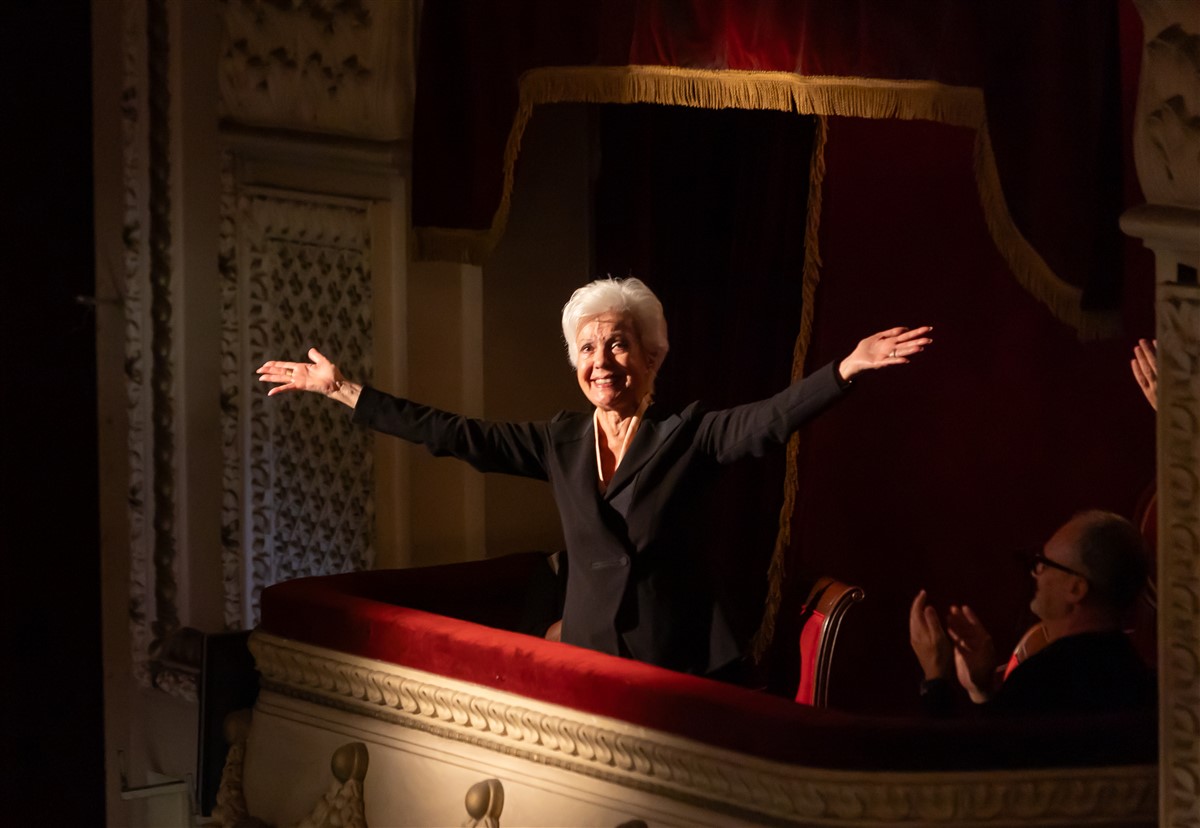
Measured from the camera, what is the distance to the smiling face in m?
3.52

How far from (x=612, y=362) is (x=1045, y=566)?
0.96m

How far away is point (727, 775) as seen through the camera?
292cm

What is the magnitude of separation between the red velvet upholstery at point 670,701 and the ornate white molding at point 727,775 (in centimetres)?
2

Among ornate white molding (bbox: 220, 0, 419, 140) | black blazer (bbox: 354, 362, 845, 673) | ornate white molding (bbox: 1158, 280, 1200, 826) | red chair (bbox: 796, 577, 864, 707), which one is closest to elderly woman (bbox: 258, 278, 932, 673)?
black blazer (bbox: 354, 362, 845, 673)

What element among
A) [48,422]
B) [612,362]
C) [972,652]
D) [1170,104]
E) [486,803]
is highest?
[1170,104]

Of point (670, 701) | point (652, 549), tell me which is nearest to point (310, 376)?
point (652, 549)

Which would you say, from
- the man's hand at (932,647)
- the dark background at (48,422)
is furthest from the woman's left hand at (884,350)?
the dark background at (48,422)

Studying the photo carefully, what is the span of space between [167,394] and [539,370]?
1.04 meters

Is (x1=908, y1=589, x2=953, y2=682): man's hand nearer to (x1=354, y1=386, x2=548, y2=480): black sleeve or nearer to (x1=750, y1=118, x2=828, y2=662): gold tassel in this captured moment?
(x1=354, y1=386, x2=548, y2=480): black sleeve

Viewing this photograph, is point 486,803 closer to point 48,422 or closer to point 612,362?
point 612,362

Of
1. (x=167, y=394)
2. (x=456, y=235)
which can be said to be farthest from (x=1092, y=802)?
(x=167, y=394)

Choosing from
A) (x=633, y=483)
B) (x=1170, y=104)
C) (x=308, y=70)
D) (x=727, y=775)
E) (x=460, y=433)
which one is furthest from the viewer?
(x=308, y=70)

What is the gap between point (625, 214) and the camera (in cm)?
499

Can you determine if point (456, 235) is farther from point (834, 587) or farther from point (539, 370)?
point (834, 587)
